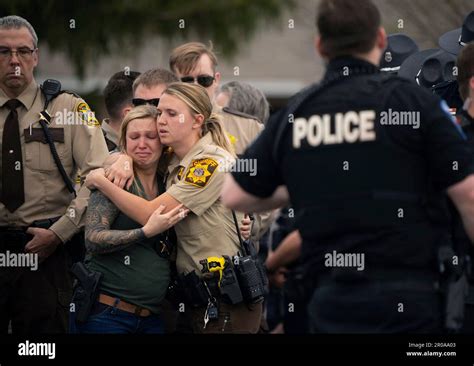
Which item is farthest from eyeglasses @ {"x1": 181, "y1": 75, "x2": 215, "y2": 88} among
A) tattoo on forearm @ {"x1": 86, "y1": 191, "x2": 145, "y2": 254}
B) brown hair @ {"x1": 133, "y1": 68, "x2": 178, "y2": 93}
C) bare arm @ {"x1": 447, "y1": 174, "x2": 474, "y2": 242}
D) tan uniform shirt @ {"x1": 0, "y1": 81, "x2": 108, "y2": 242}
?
bare arm @ {"x1": 447, "y1": 174, "x2": 474, "y2": 242}

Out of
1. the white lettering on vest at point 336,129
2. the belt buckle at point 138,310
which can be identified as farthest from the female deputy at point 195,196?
the white lettering on vest at point 336,129

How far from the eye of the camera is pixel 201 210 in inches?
A: 221

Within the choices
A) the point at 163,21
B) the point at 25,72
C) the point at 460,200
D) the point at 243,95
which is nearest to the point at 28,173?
the point at 25,72

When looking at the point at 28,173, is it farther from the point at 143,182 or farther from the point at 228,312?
the point at 228,312

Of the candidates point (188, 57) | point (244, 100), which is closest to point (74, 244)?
point (188, 57)

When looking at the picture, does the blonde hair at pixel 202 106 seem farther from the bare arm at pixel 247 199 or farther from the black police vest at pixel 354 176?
the black police vest at pixel 354 176

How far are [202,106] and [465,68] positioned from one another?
50.2 inches

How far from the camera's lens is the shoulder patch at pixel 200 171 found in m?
5.60

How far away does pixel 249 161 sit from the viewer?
417 cm

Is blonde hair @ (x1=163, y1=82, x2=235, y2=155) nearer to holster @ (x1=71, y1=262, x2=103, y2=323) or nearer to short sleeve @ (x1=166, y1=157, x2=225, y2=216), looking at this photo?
short sleeve @ (x1=166, y1=157, x2=225, y2=216)

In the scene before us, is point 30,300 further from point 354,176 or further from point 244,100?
point 354,176

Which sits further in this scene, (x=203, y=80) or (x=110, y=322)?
(x=203, y=80)

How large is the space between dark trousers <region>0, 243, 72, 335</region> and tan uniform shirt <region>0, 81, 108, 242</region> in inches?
9.3

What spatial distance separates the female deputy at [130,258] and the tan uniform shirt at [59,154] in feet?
1.84
